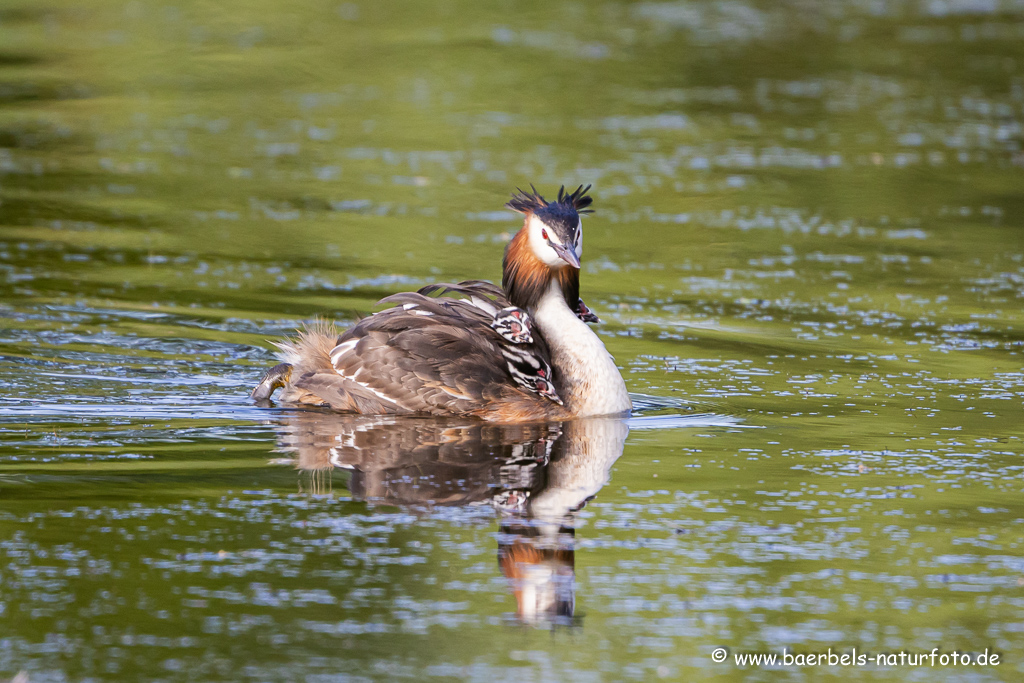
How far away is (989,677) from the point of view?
5512 millimetres

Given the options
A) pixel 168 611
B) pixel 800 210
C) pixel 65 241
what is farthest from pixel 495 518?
pixel 800 210

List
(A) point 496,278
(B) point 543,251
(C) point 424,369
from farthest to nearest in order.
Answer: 1. (A) point 496,278
2. (B) point 543,251
3. (C) point 424,369

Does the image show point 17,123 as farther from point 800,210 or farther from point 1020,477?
point 1020,477

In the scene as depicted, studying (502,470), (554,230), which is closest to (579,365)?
(554,230)

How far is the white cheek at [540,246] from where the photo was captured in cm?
909

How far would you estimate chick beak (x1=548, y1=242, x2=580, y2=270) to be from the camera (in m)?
8.94

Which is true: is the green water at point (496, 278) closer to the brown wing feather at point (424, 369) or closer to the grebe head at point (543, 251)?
the brown wing feather at point (424, 369)

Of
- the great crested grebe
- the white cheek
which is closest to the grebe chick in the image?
the great crested grebe

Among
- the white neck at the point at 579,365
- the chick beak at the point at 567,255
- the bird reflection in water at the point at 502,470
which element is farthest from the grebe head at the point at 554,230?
the bird reflection in water at the point at 502,470

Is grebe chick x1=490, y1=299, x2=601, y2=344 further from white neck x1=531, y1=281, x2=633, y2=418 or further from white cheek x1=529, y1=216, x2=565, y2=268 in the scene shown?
white cheek x1=529, y1=216, x2=565, y2=268

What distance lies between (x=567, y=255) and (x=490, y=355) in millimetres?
727

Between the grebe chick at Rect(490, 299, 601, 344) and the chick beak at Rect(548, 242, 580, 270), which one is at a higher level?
the chick beak at Rect(548, 242, 580, 270)

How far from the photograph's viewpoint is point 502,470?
25.9ft

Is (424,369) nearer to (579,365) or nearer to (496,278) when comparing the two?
(579,365)
